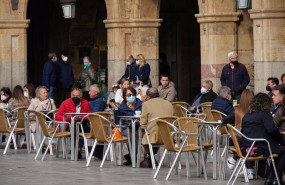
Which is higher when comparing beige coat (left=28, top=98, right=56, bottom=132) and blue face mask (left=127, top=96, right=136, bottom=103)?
blue face mask (left=127, top=96, right=136, bottom=103)

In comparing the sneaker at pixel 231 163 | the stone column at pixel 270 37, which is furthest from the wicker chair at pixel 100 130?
the stone column at pixel 270 37

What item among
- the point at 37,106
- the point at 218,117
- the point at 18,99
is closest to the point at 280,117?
the point at 218,117

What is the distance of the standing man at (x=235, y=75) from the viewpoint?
73.9ft

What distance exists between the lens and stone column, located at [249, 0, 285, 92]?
2238 centimetres

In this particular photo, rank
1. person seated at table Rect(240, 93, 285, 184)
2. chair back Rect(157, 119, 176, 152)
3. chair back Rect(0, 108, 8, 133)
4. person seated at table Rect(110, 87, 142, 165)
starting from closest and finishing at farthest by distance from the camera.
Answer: person seated at table Rect(240, 93, 285, 184), chair back Rect(157, 119, 176, 152), person seated at table Rect(110, 87, 142, 165), chair back Rect(0, 108, 8, 133)

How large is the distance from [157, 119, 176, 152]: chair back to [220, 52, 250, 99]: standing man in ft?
21.5

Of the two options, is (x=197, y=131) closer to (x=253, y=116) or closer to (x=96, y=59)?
(x=253, y=116)

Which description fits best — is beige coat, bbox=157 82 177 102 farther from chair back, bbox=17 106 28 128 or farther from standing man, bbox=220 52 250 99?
chair back, bbox=17 106 28 128

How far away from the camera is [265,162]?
16.0 m

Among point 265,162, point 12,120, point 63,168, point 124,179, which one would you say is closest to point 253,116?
point 265,162

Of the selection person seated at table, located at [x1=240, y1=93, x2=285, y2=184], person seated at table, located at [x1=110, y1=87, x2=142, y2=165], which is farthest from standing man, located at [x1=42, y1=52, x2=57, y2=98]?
person seated at table, located at [x1=240, y1=93, x2=285, y2=184]

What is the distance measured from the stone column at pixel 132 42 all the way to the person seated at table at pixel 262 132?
12277mm

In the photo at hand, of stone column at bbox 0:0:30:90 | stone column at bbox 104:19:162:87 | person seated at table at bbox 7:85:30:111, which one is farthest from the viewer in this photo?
stone column at bbox 0:0:30:90

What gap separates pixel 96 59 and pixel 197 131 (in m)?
17.2
